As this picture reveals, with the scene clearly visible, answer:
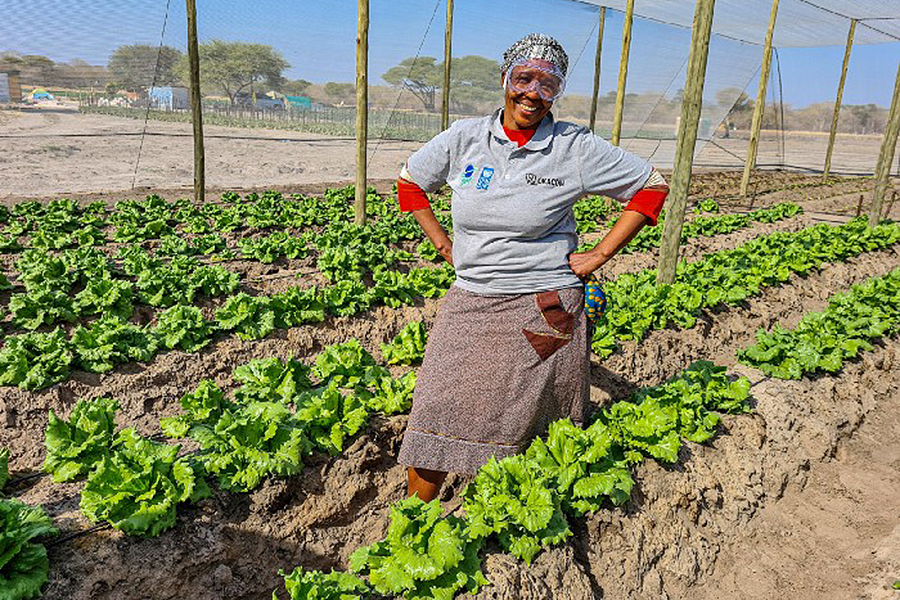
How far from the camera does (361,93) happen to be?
26.3 feet

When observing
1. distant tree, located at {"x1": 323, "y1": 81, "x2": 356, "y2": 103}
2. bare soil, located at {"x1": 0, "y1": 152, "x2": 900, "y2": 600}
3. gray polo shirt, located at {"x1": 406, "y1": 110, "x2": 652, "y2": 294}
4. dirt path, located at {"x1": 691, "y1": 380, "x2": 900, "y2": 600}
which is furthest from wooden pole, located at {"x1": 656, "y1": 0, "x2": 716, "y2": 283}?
distant tree, located at {"x1": 323, "y1": 81, "x2": 356, "y2": 103}

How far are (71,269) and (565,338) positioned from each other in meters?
5.21

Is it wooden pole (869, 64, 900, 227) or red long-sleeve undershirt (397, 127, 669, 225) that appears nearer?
red long-sleeve undershirt (397, 127, 669, 225)

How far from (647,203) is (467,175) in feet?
2.50

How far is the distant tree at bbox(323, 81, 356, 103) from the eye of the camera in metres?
22.1

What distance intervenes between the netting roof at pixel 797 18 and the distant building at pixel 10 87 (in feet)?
40.6

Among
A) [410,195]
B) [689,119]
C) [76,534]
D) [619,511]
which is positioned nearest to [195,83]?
[689,119]

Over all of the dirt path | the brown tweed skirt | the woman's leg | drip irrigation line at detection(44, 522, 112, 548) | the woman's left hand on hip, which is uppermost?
the woman's left hand on hip

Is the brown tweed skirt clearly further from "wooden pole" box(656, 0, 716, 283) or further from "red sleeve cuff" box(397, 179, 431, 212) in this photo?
"wooden pole" box(656, 0, 716, 283)

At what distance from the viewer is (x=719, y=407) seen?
429 centimetres

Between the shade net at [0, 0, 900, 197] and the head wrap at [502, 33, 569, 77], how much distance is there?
11166 mm

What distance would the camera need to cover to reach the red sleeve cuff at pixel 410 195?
10.3ft

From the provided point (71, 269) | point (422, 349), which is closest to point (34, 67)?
point (71, 269)

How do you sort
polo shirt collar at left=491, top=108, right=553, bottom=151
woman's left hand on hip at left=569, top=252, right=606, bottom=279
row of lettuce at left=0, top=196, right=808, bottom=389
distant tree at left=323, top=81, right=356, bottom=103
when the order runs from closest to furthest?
1. polo shirt collar at left=491, top=108, right=553, bottom=151
2. woman's left hand on hip at left=569, top=252, right=606, bottom=279
3. row of lettuce at left=0, top=196, right=808, bottom=389
4. distant tree at left=323, top=81, right=356, bottom=103
